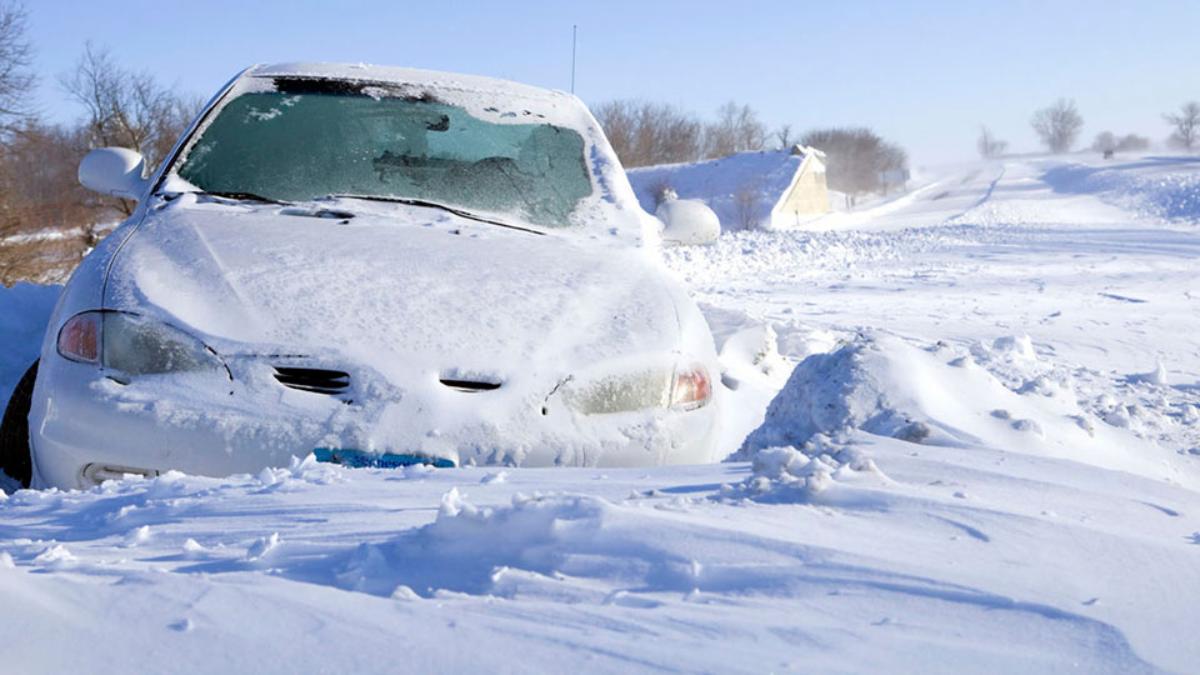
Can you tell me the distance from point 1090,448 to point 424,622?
2905mm

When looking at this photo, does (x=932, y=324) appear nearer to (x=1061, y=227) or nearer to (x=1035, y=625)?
(x=1035, y=625)

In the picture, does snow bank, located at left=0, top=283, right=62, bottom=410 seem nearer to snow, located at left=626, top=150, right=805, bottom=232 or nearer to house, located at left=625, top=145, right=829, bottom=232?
house, located at left=625, top=145, right=829, bottom=232

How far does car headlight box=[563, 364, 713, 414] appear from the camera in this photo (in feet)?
9.54

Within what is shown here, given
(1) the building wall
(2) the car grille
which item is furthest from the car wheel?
(1) the building wall

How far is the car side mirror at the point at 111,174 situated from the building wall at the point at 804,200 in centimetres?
3953

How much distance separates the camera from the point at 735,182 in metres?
47.6

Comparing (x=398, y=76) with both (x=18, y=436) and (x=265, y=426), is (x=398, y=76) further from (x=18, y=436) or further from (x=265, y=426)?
(x=265, y=426)

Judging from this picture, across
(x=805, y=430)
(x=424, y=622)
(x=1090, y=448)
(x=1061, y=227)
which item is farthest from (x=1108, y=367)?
(x=1061, y=227)

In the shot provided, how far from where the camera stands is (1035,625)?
1.47 metres

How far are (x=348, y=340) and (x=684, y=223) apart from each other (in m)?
1.94

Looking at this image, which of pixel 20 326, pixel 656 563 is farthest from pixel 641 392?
pixel 20 326

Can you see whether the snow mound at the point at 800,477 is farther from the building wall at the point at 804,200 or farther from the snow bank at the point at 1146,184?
the building wall at the point at 804,200

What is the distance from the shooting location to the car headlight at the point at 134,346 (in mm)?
2824

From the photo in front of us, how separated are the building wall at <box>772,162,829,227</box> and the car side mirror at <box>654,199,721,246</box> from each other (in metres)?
38.7
